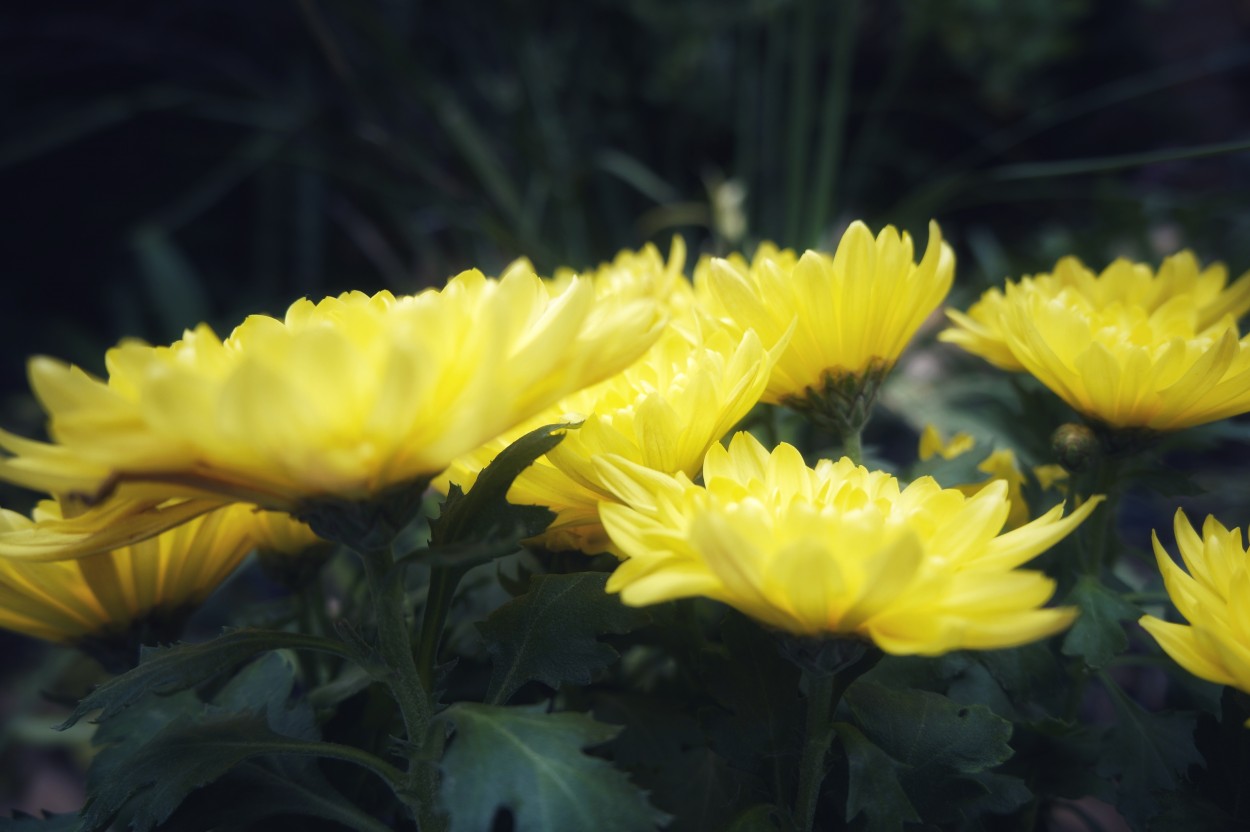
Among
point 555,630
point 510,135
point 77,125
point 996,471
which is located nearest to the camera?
point 555,630

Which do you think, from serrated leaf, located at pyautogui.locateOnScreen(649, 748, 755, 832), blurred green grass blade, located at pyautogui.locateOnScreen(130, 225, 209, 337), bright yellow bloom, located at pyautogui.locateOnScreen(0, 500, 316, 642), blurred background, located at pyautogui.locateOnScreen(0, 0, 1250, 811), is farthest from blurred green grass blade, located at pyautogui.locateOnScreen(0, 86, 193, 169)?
serrated leaf, located at pyautogui.locateOnScreen(649, 748, 755, 832)

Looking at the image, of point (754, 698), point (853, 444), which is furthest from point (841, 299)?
point (754, 698)

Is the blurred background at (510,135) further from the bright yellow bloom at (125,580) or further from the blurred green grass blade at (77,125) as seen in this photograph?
the bright yellow bloom at (125,580)

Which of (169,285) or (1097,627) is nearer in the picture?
(1097,627)

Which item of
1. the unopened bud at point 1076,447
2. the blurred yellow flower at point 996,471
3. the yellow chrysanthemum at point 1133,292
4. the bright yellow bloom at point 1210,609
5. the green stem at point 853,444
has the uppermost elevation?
the yellow chrysanthemum at point 1133,292

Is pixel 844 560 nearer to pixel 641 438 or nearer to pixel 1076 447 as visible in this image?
pixel 641 438

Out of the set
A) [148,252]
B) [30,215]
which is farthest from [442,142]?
[30,215]

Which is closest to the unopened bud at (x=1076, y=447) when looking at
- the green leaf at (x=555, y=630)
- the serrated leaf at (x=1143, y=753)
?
the serrated leaf at (x=1143, y=753)
